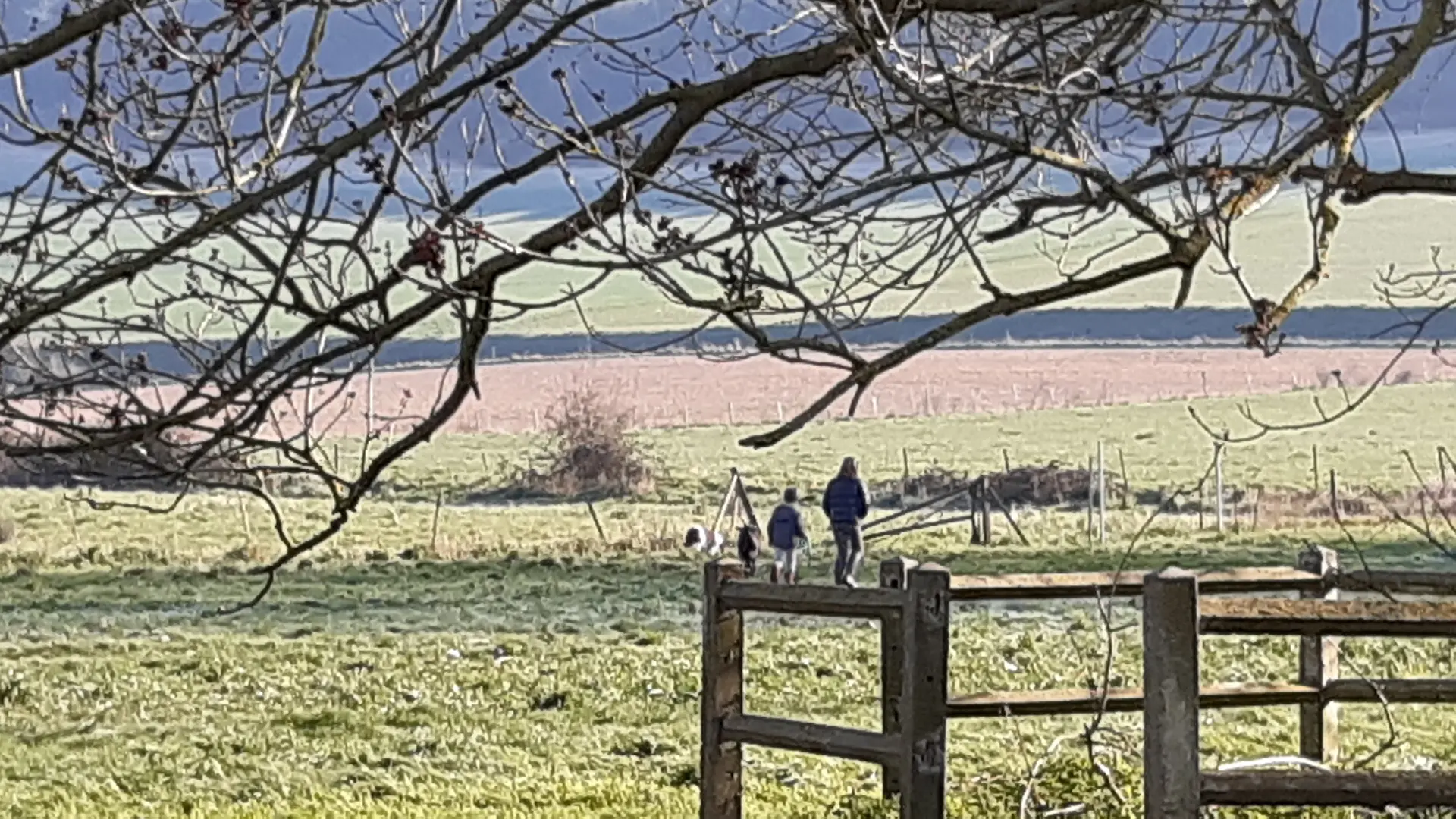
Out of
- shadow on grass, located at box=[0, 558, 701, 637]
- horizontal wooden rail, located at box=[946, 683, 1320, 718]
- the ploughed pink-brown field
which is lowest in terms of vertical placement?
shadow on grass, located at box=[0, 558, 701, 637]

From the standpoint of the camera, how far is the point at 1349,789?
13.8ft

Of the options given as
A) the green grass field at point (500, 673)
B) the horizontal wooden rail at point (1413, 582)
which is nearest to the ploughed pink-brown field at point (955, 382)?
the green grass field at point (500, 673)

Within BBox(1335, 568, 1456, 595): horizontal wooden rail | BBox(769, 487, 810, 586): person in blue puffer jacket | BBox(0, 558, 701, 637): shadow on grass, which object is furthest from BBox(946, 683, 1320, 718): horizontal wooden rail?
BBox(769, 487, 810, 586): person in blue puffer jacket

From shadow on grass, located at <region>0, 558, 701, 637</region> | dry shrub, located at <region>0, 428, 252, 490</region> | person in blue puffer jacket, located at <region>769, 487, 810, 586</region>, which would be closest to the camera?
dry shrub, located at <region>0, 428, 252, 490</region>

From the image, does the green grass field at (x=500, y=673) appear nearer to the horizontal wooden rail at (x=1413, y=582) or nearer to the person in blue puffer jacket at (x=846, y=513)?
the horizontal wooden rail at (x=1413, y=582)

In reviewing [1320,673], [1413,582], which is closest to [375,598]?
[1320,673]

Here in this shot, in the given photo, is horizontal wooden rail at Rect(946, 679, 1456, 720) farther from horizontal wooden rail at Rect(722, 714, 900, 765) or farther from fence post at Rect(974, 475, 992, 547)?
fence post at Rect(974, 475, 992, 547)

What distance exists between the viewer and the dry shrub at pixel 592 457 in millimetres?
45875

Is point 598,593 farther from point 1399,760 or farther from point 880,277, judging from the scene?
point 880,277

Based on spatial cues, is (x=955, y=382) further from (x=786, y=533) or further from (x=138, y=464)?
(x=138, y=464)

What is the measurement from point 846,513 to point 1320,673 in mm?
13682

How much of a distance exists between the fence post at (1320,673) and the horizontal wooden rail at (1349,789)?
271 cm

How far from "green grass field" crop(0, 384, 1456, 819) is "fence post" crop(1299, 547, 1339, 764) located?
535 millimetres

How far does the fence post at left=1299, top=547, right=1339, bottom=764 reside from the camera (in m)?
6.96
